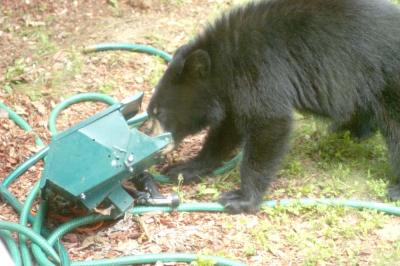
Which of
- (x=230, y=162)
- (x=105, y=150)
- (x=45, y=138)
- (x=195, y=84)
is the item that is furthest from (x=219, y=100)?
(x=45, y=138)

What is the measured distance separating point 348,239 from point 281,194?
765mm

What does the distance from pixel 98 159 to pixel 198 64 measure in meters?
1.25

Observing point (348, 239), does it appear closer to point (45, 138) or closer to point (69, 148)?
point (69, 148)

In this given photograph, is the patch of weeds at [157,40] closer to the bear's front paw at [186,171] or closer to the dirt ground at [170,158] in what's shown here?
the dirt ground at [170,158]

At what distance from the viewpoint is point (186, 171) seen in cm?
563

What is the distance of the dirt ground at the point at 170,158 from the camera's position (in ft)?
15.7

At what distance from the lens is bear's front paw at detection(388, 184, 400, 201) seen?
209 inches

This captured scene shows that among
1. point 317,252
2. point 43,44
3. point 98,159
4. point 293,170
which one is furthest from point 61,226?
point 43,44

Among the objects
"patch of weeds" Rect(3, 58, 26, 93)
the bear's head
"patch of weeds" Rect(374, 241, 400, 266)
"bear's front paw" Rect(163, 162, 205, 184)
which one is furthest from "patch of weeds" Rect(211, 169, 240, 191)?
"patch of weeds" Rect(3, 58, 26, 93)

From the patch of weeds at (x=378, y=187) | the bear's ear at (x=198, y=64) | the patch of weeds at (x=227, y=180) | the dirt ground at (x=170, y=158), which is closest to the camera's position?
the dirt ground at (x=170, y=158)

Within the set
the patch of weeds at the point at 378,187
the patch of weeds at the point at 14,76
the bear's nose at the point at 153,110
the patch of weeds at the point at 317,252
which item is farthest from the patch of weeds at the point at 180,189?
the patch of weeds at the point at 14,76

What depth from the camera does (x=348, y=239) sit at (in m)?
4.86

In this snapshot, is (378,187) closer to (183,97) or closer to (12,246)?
(183,97)

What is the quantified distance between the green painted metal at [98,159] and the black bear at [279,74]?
0.79m
